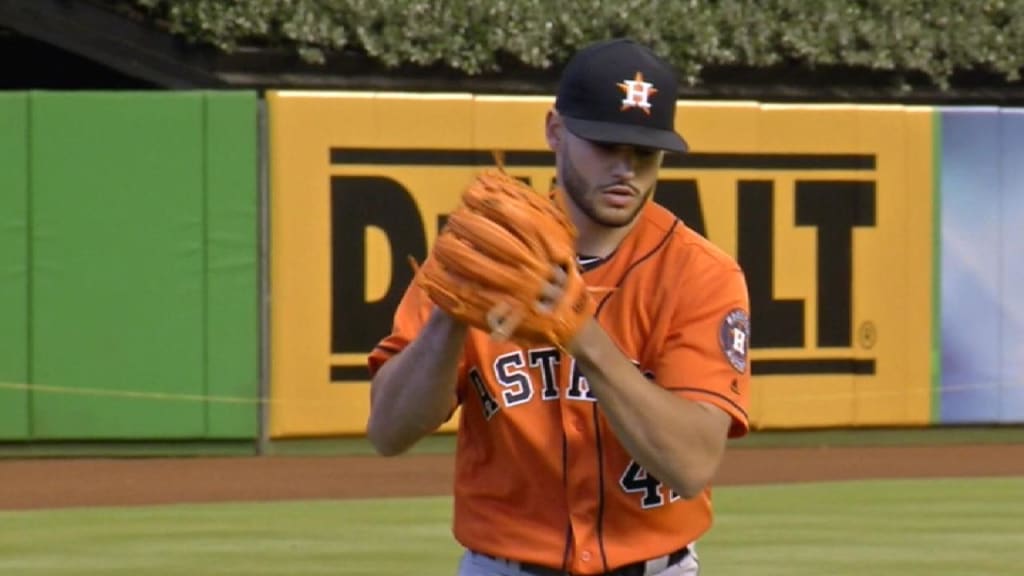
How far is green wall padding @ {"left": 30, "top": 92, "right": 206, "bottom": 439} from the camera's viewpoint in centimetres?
1128

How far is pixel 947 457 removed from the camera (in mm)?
12250

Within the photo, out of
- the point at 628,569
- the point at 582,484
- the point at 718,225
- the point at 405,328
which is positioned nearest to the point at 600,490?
the point at 582,484

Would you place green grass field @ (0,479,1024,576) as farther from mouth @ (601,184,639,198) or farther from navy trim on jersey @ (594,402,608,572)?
mouth @ (601,184,639,198)

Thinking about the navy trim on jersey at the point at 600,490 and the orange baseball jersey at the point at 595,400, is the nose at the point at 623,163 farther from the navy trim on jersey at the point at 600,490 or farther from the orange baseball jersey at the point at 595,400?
the navy trim on jersey at the point at 600,490

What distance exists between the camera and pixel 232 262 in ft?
37.8

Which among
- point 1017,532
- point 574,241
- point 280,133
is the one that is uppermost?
point 280,133

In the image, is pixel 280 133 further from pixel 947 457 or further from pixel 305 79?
pixel 947 457

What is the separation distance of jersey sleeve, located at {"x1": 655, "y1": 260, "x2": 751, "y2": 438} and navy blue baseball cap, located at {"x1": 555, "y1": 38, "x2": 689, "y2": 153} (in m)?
0.22

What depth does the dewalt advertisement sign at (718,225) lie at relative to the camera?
38.3 feet

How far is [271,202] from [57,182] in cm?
119

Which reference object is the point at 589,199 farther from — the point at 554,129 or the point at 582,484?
the point at 582,484

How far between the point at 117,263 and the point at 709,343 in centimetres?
861

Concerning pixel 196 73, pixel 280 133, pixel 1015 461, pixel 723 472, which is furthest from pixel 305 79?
pixel 1015 461

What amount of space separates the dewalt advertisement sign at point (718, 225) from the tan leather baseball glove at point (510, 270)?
8.63 m
